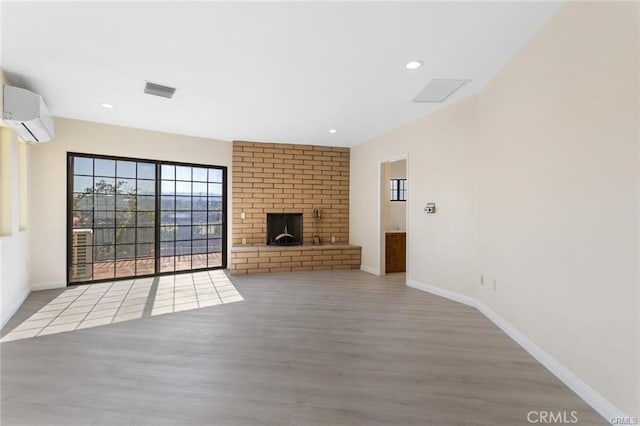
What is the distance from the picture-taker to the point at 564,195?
2.18 meters

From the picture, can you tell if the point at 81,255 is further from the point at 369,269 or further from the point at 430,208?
the point at 430,208

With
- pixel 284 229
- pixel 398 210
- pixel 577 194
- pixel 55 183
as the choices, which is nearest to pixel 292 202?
pixel 284 229

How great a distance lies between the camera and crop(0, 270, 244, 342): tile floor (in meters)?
3.15

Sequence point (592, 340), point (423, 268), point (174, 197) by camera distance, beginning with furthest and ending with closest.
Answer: point (174, 197)
point (423, 268)
point (592, 340)

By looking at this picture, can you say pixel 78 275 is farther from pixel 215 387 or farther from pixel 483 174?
pixel 483 174

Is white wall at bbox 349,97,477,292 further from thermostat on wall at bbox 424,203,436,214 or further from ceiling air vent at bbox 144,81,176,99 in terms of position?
ceiling air vent at bbox 144,81,176,99

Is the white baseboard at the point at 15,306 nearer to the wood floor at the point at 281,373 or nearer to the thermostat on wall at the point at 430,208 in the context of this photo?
the wood floor at the point at 281,373

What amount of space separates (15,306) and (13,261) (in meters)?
0.53

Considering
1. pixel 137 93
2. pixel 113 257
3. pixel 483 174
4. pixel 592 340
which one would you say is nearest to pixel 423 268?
pixel 483 174

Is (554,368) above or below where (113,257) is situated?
below

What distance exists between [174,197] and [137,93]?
236cm

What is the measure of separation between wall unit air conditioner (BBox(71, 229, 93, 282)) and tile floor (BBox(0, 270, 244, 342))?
0.25 meters

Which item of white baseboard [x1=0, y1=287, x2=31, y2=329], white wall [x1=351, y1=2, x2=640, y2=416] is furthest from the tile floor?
white wall [x1=351, y1=2, x2=640, y2=416]

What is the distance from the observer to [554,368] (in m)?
2.26
